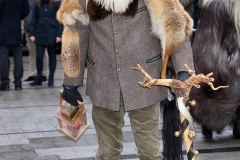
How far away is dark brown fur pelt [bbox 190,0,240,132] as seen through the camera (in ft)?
21.5

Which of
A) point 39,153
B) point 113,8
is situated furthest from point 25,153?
point 113,8

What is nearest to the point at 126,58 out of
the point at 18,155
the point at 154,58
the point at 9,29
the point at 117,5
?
the point at 154,58

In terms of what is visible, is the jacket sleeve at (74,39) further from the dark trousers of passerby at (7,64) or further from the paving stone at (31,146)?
the dark trousers of passerby at (7,64)

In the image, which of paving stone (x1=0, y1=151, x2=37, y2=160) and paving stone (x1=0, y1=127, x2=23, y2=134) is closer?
paving stone (x1=0, y1=151, x2=37, y2=160)

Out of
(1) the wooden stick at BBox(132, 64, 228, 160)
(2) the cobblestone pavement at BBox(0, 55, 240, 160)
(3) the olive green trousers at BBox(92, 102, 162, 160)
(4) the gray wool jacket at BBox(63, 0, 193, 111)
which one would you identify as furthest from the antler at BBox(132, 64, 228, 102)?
(2) the cobblestone pavement at BBox(0, 55, 240, 160)

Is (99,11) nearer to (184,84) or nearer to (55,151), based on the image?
(184,84)

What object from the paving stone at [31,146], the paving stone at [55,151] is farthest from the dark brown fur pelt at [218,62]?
the paving stone at [31,146]

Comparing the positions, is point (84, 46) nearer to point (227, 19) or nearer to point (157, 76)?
point (157, 76)

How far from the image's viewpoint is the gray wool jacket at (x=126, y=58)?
14.3ft

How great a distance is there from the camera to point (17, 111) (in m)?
8.84

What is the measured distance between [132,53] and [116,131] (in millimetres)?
579

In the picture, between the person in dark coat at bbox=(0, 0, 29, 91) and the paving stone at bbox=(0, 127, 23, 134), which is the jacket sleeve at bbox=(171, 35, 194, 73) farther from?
the person in dark coat at bbox=(0, 0, 29, 91)

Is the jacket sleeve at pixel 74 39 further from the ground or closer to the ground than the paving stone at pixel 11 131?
further from the ground

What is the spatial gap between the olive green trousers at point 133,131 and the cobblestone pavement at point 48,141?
1732 mm
